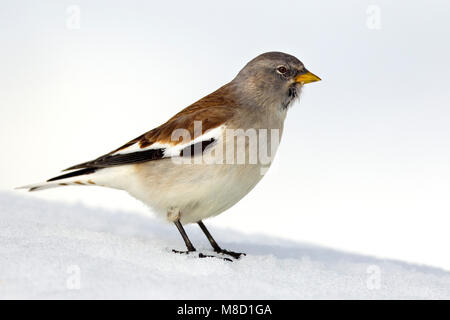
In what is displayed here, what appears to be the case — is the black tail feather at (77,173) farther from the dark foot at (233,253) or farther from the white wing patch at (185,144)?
the dark foot at (233,253)

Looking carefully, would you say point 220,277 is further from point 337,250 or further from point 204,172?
point 337,250

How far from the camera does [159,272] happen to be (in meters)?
4.67

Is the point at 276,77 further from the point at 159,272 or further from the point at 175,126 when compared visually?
the point at 159,272

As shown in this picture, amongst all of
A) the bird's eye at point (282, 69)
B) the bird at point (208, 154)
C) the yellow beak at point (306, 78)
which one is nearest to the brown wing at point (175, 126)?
the bird at point (208, 154)

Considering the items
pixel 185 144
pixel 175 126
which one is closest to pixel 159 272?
pixel 185 144

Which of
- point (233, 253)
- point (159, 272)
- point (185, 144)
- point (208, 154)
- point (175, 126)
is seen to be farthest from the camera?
point (233, 253)

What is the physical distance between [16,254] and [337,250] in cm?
397

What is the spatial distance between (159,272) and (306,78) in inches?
91.0

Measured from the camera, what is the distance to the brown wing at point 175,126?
17.8ft

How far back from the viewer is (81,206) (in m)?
8.16

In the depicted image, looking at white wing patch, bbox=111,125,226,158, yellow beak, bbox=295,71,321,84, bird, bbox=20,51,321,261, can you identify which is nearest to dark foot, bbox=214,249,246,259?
bird, bbox=20,51,321,261

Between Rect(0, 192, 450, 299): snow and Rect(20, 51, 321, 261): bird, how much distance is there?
44 cm
